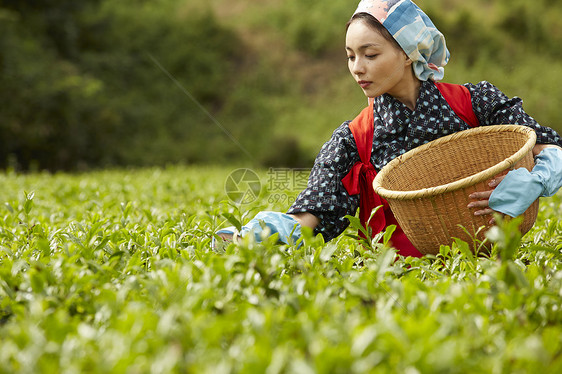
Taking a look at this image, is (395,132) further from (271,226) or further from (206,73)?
A: (206,73)

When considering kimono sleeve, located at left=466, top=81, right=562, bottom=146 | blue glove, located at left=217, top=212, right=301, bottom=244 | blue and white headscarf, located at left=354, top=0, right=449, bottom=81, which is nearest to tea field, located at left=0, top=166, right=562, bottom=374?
blue glove, located at left=217, top=212, right=301, bottom=244

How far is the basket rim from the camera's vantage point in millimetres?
1785

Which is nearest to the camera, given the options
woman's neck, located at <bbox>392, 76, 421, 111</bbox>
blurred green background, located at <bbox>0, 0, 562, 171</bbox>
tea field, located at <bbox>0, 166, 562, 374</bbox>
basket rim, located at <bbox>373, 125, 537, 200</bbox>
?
tea field, located at <bbox>0, 166, 562, 374</bbox>

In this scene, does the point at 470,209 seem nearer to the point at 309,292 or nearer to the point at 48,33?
the point at 309,292

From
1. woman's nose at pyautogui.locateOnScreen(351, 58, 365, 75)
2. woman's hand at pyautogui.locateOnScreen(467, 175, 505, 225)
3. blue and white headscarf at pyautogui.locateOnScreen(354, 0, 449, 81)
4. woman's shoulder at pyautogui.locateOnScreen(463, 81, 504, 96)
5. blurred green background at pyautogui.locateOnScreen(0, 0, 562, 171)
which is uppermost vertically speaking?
blue and white headscarf at pyautogui.locateOnScreen(354, 0, 449, 81)

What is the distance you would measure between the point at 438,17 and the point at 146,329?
15.5 metres

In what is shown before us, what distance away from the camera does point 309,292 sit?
4.49ft

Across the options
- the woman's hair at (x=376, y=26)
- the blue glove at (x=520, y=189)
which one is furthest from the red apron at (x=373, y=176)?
the blue glove at (x=520, y=189)

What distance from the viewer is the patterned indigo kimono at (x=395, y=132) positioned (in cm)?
216

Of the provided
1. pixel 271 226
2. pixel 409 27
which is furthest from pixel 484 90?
pixel 271 226

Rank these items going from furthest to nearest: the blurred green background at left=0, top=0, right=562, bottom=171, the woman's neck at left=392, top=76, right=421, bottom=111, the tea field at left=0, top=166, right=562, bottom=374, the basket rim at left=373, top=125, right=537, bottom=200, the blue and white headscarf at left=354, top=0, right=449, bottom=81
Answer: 1. the blurred green background at left=0, top=0, right=562, bottom=171
2. the woman's neck at left=392, top=76, right=421, bottom=111
3. the blue and white headscarf at left=354, top=0, right=449, bottom=81
4. the basket rim at left=373, top=125, right=537, bottom=200
5. the tea field at left=0, top=166, right=562, bottom=374

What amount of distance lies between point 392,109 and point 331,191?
43cm

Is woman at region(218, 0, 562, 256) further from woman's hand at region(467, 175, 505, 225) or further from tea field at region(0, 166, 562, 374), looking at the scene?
tea field at region(0, 166, 562, 374)

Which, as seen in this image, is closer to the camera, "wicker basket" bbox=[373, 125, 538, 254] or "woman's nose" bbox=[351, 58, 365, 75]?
"wicker basket" bbox=[373, 125, 538, 254]
